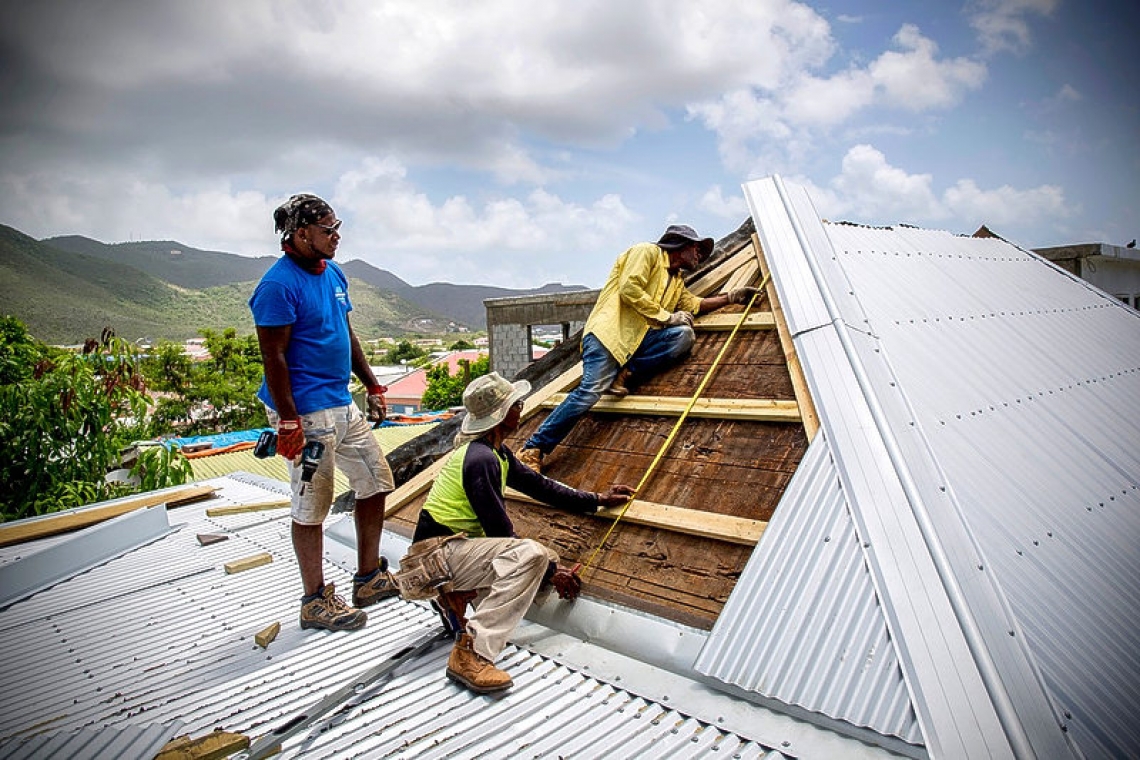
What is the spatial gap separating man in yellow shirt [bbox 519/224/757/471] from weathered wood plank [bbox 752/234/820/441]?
0.26m

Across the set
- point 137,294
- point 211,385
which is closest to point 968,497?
point 211,385

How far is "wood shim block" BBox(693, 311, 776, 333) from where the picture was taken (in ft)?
12.6

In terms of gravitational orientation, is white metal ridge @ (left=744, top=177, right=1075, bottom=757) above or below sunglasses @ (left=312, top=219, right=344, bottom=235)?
below

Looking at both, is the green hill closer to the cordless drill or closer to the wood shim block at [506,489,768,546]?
the cordless drill

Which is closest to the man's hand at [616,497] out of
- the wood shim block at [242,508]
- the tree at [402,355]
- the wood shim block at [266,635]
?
the wood shim block at [266,635]

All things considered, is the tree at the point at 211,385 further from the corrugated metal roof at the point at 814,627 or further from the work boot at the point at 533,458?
the corrugated metal roof at the point at 814,627

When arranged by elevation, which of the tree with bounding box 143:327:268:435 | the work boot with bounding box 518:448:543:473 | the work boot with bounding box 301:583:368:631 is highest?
the work boot with bounding box 518:448:543:473

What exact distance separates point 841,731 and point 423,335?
462ft

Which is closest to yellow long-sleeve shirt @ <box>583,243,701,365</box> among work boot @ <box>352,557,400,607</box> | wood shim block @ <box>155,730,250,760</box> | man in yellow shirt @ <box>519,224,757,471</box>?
man in yellow shirt @ <box>519,224,757,471</box>

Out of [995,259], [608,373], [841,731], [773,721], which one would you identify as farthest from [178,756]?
[995,259]

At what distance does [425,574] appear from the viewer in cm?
276

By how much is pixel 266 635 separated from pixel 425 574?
0.84 meters

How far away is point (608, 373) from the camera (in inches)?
153

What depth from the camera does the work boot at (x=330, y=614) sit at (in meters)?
3.08
